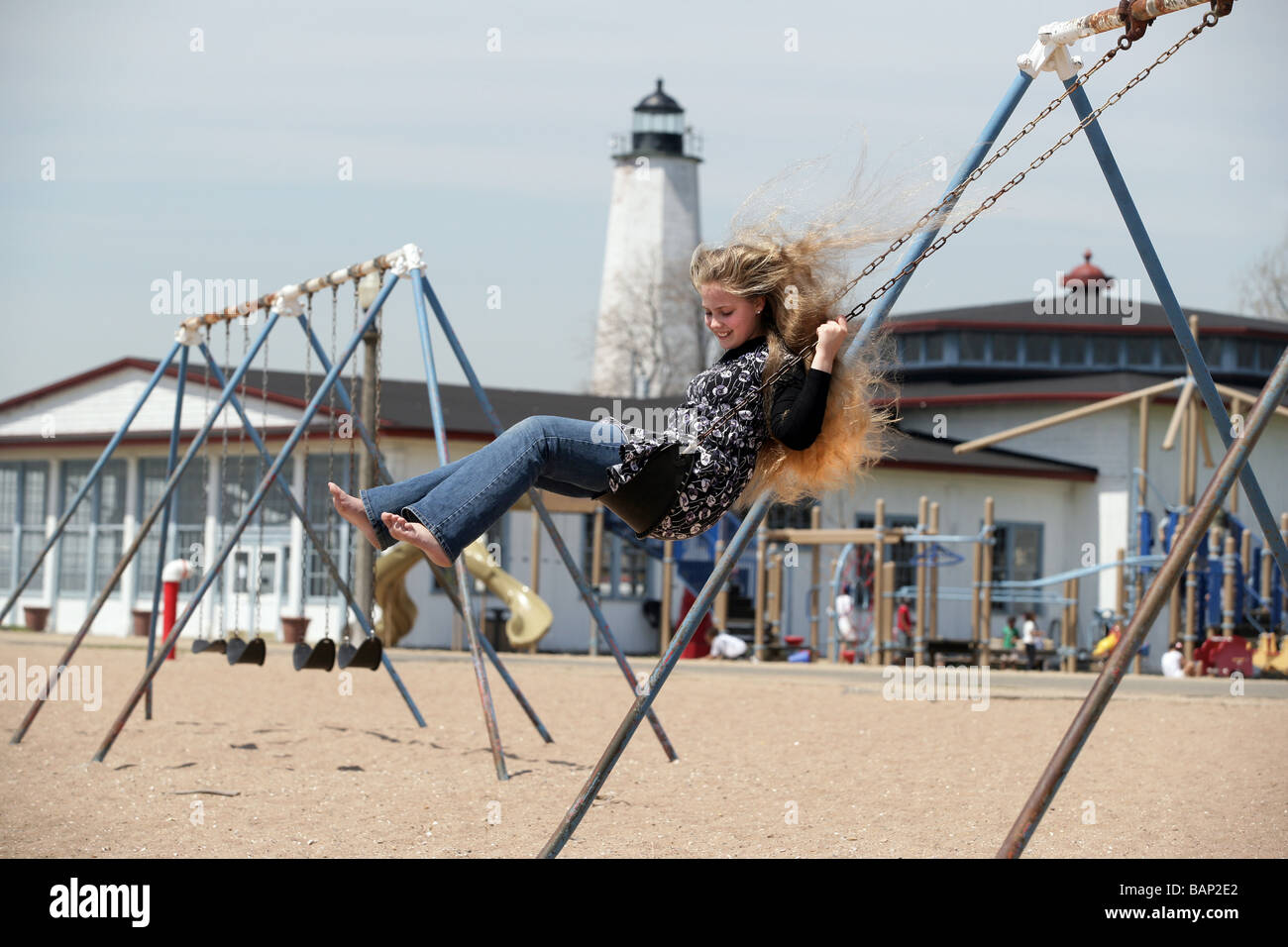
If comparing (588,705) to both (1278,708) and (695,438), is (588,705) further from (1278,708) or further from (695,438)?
(695,438)

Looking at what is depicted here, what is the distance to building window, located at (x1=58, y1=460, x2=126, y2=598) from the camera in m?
28.1

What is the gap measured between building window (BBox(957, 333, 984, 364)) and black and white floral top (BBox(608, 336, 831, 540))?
104 feet

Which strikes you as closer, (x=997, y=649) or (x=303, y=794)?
(x=303, y=794)

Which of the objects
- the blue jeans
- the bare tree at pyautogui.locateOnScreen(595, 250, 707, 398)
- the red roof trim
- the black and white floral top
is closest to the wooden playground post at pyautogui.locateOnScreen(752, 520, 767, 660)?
the red roof trim

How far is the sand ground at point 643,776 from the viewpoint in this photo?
6895mm

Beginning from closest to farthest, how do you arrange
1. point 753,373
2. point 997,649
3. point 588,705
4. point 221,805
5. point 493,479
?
point 493,479
point 753,373
point 221,805
point 588,705
point 997,649

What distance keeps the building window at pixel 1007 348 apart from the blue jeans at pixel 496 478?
32.3 meters

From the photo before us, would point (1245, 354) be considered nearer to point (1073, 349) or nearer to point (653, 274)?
point (1073, 349)

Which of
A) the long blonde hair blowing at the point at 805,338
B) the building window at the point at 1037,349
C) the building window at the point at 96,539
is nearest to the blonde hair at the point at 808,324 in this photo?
the long blonde hair blowing at the point at 805,338

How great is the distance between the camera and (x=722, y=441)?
5359 millimetres

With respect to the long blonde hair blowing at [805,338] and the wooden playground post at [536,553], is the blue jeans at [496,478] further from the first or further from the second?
the wooden playground post at [536,553]
